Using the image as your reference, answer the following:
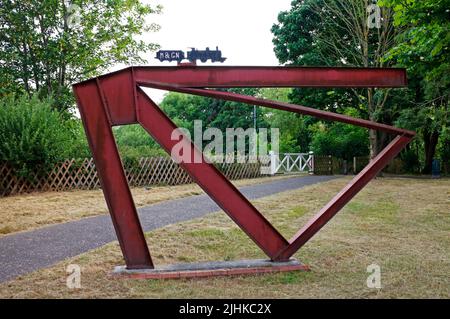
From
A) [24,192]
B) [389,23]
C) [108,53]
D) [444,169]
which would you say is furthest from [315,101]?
[24,192]

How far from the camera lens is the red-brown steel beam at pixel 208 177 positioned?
4.57 metres

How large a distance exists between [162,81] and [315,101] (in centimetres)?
1950

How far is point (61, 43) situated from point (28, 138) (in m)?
8.00

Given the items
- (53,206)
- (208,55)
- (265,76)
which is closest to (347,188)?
(265,76)

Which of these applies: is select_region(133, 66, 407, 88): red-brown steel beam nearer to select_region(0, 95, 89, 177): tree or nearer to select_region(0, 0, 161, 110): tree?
select_region(0, 95, 89, 177): tree

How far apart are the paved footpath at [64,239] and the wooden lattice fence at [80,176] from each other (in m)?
5.41

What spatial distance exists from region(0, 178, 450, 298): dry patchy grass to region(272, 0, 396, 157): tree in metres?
12.7

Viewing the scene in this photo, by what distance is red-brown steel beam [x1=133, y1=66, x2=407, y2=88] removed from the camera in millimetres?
4570

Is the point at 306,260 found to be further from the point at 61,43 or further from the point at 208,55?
the point at 61,43

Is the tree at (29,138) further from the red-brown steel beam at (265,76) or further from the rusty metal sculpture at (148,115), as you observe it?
the red-brown steel beam at (265,76)

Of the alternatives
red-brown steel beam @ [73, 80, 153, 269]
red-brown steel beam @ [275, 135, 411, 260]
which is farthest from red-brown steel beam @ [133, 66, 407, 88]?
red-brown steel beam @ [275, 135, 411, 260]

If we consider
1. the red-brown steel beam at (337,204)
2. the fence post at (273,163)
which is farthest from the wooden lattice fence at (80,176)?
the red-brown steel beam at (337,204)

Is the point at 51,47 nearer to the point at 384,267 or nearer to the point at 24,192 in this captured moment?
the point at 24,192

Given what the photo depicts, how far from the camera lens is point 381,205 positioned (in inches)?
419
